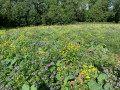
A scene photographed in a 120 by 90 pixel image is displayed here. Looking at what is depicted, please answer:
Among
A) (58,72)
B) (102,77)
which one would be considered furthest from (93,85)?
(58,72)

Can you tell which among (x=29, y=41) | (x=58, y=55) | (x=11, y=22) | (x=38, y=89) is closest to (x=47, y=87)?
(x=38, y=89)

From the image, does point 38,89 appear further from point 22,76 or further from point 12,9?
point 12,9

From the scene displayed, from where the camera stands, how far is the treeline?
19016 mm

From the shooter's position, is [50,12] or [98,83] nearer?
[98,83]

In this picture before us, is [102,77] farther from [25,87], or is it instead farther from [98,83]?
[25,87]

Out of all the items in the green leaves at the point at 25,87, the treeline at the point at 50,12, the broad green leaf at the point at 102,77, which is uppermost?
the treeline at the point at 50,12

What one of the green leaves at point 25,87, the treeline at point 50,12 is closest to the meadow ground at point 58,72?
the green leaves at point 25,87

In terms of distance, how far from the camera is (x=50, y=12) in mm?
22656

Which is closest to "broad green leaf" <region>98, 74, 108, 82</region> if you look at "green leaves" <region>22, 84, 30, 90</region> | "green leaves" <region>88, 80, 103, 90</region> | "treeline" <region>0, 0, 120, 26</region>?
"green leaves" <region>88, 80, 103, 90</region>

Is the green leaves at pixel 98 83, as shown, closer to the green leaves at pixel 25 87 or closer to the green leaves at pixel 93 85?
the green leaves at pixel 93 85

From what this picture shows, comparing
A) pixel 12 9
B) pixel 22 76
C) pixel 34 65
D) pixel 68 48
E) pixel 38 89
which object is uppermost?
pixel 12 9

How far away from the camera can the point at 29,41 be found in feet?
12.9

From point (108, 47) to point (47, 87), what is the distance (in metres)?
3.36

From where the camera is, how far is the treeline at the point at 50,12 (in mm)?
19016
